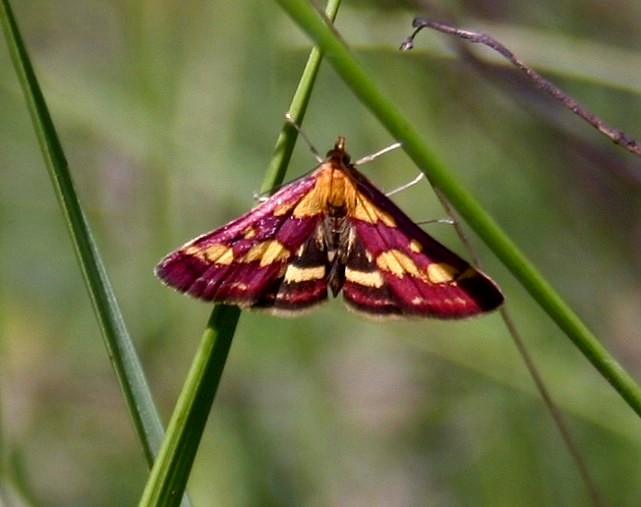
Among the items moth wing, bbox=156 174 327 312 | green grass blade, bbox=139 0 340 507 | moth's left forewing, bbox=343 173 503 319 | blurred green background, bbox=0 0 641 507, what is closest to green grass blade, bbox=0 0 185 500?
green grass blade, bbox=139 0 340 507

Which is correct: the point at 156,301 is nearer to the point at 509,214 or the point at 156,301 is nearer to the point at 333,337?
the point at 333,337

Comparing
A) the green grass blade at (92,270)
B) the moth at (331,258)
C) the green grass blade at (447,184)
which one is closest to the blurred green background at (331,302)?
the moth at (331,258)

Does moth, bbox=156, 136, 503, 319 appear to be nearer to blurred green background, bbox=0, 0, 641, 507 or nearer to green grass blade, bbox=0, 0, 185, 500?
green grass blade, bbox=0, 0, 185, 500

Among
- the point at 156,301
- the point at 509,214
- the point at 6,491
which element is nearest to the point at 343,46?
the point at 6,491

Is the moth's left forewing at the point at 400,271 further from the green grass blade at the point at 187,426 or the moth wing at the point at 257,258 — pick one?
the green grass blade at the point at 187,426

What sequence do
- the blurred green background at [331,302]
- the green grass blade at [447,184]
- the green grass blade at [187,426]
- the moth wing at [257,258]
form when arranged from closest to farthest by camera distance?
1. the green grass blade at [447,184]
2. the green grass blade at [187,426]
3. the moth wing at [257,258]
4. the blurred green background at [331,302]

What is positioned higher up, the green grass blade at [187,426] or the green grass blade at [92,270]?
the green grass blade at [92,270]
